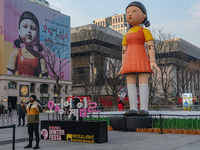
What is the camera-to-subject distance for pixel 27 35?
179 feet

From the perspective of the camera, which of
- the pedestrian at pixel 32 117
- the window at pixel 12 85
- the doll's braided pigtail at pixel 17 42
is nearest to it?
the pedestrian at pixel 32 117

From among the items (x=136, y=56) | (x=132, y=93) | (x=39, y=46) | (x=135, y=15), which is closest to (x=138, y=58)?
(x=136, y=56)

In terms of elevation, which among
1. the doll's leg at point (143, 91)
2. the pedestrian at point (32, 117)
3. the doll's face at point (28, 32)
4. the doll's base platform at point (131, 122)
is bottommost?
the doll's base platform at point (131, 122)

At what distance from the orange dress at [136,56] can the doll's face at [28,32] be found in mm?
44103

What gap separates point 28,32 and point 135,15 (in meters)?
45.2

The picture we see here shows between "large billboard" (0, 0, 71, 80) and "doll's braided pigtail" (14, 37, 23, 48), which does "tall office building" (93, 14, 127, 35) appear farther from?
"doll's braided pigtail" (14, 37, 23, 48)

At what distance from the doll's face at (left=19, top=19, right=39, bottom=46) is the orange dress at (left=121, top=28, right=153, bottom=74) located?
44103mm

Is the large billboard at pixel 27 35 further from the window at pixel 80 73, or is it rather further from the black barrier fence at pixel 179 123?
the black barrier fence at pixel 179 123

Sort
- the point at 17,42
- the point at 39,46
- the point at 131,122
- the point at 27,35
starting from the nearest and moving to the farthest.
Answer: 1. the point at 131,122
2. the point at 17,42
3. the point at 27,35
4. the point at 39,46

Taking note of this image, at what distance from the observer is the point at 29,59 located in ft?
181

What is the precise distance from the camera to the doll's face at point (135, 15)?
43.1 feet

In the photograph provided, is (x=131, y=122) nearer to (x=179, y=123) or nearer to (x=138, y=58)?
(x=179, y=123)

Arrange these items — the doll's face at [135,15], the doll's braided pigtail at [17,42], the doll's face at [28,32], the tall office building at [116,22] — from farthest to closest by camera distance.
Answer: the tall office building at [116,22] < the doll's face at [28,32] < the doll's braided pigtail at [17,42] < the doll's face at [135,15]

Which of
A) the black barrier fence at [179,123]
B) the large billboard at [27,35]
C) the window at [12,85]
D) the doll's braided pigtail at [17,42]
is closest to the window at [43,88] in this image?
the large billboard at [27,35]
